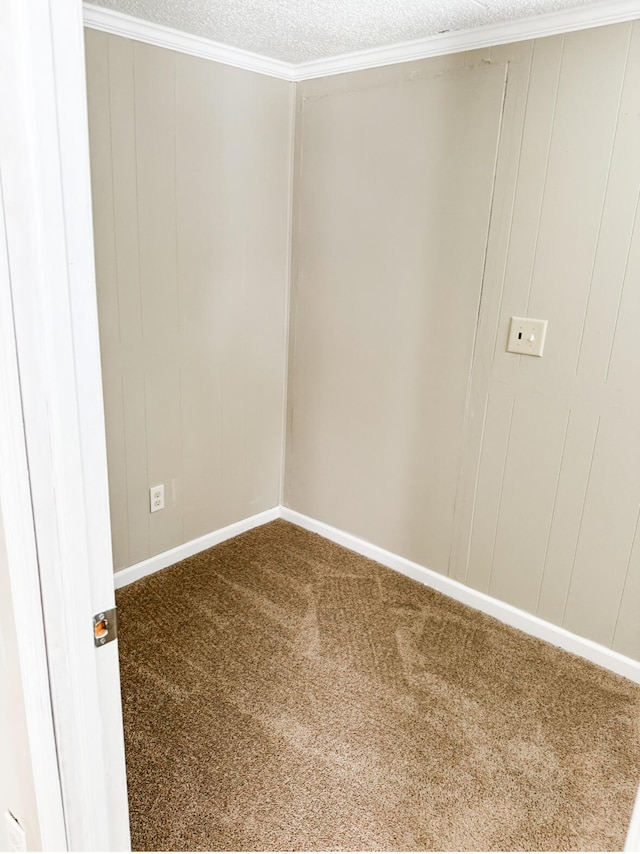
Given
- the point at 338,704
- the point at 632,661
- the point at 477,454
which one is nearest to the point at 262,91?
the point at 477,454

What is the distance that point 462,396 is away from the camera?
2367mm

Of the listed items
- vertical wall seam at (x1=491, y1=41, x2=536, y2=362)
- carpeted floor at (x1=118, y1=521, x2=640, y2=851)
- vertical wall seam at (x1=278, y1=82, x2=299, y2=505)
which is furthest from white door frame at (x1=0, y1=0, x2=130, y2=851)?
vertical wall seam at (x1=278, y1=82, x2=299, y2=505)

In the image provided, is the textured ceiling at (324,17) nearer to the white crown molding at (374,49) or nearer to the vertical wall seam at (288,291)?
the white crown molding at (374,49)

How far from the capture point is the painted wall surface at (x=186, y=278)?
7.07 ft

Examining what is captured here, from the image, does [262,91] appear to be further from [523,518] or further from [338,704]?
[338,704]

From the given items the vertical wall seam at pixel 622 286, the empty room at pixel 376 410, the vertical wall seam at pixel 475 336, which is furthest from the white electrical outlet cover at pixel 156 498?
the vertical wall seam at pixel 622 286

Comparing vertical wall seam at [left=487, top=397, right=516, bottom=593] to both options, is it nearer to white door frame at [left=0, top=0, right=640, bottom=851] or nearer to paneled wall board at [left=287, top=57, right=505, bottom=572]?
paneled wall board at [left=287, top=57, right=505, bottom=572]

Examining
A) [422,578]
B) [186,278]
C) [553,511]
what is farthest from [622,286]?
[186,278]

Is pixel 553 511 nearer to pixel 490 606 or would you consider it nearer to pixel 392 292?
pixel 490 606

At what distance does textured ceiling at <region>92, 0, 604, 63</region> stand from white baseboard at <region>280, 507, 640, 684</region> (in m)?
2.04

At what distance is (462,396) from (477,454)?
9.2 inches

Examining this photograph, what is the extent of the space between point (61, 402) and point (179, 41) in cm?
199

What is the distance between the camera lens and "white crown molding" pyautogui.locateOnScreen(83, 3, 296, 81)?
1979mm

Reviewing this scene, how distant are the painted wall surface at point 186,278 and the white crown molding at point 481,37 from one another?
26 cm
